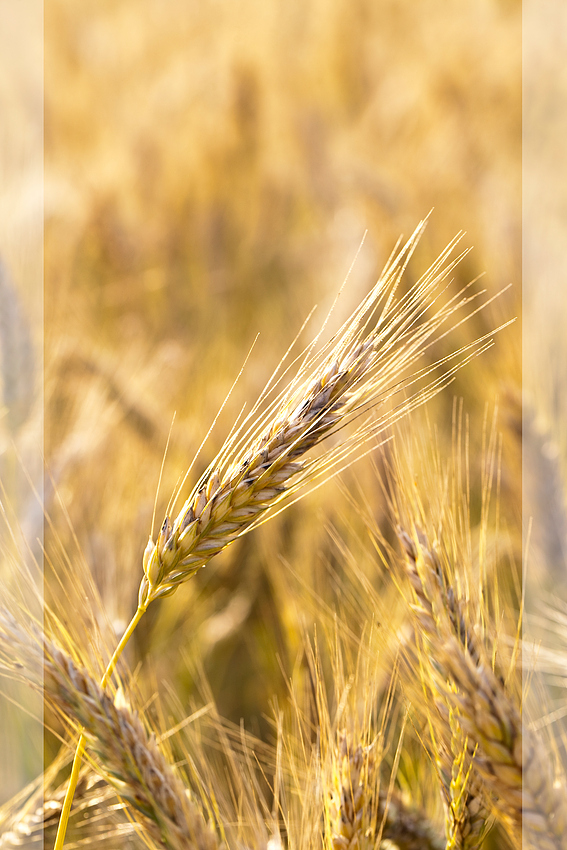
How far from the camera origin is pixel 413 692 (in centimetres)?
52

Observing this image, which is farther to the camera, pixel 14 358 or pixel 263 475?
pixel 14 358

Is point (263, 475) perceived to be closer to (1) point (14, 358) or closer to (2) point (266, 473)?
(2) point (266, 473)

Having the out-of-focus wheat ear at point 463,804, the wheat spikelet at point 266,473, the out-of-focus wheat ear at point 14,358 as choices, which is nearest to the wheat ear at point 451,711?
the out-of-focus wheat ear at point 463,804

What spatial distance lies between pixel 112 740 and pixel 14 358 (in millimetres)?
636

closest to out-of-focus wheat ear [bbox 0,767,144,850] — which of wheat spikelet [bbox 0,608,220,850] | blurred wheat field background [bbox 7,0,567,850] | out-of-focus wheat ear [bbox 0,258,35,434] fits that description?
blurred wheat field background [bbox 7,0,567,850]

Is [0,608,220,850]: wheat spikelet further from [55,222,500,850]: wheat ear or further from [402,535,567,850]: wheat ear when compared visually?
[402,535,567,850]: wheat ear

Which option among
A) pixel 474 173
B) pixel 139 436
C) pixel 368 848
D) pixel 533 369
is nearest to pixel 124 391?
pixel 139 436

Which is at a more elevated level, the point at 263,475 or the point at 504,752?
the point at 263,475

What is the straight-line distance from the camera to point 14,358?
35.6 inches

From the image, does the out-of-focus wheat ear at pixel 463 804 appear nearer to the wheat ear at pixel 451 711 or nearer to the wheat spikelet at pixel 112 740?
the wheat ear at pixel 451 711

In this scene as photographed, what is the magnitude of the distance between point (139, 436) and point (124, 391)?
0.08m

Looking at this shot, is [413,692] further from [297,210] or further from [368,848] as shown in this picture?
[297,210]

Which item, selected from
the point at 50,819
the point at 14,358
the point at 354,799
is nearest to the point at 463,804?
the point at 354,799

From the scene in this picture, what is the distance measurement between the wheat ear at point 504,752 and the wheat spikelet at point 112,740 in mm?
196
